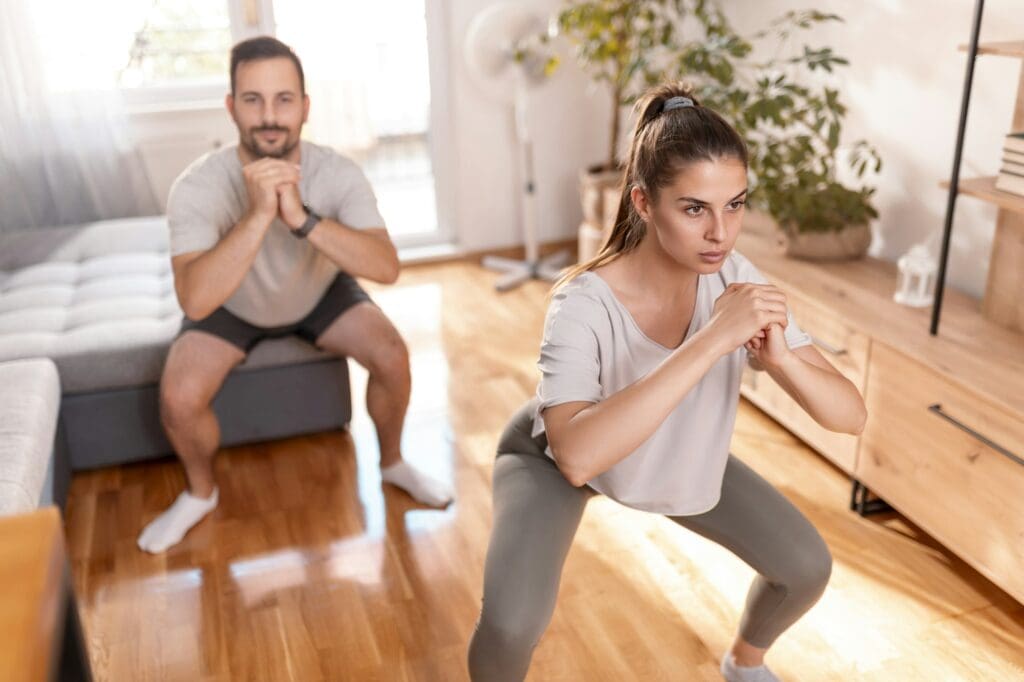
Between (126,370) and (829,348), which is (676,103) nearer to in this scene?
(829,348)

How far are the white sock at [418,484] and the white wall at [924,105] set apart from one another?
5.10 feet

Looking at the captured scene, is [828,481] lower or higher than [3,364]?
lower

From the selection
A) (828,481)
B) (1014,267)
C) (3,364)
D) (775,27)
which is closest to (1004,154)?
(1014,267)

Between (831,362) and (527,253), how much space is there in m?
2.21

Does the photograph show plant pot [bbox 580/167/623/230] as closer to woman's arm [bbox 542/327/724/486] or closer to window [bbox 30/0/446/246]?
window [bbox 30/0/446/246]

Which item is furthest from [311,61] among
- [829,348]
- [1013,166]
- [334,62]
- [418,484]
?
[1013,166]

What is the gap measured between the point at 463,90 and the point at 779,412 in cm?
227

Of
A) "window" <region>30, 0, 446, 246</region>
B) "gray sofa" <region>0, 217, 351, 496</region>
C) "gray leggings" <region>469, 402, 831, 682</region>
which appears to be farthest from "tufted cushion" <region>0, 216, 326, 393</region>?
"gray leggings" <region>469, 402, 831, 682</region>

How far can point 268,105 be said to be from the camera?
8.27 ft

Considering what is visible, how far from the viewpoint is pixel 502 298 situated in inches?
168

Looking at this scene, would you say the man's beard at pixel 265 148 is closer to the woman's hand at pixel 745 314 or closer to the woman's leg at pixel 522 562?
the woman's leg at pixel 522 562

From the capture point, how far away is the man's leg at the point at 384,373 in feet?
8.89

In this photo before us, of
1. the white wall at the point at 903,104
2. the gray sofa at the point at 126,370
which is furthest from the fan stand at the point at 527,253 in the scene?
the gray sofa at the point at 126,370

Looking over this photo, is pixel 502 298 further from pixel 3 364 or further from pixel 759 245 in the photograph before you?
pixel 3 364
